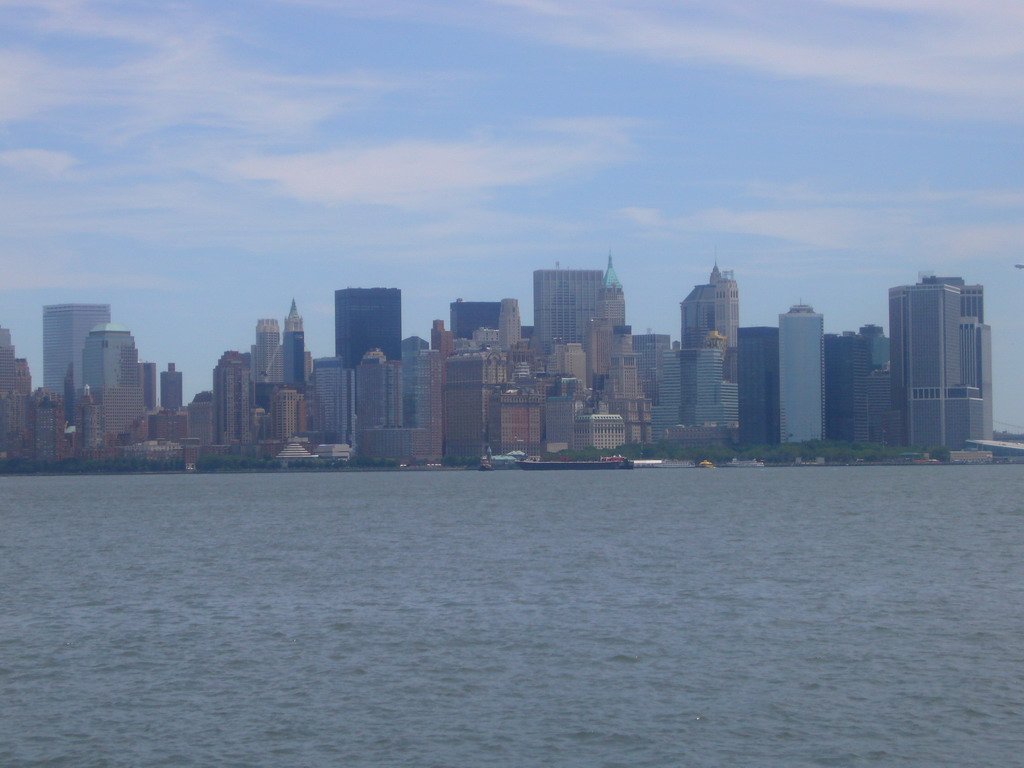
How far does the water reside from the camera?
1067 inches

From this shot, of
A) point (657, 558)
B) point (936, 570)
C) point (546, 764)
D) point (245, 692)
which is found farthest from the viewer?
point (657, 558)

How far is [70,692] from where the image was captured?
31.9 meters

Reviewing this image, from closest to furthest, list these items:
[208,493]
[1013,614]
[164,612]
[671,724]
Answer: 1. [671,724]
2. [1013,614]
3. [164,612]
4. [208,493]

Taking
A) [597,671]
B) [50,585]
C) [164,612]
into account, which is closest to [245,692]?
[597,671]

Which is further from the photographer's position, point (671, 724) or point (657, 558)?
point (657, 558)

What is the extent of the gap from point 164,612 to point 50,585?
11174 millimetres

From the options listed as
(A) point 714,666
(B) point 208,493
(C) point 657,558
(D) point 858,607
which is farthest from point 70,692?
(B) point 208,493

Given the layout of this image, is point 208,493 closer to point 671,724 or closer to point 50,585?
point 50,585

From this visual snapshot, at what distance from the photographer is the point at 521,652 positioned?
116 ft

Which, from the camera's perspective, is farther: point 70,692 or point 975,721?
point 70,692

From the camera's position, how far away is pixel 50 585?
174 ft

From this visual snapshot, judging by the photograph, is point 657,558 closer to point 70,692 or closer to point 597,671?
point 597,671

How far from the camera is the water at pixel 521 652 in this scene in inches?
1067

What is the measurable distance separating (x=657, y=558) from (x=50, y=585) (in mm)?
23100
